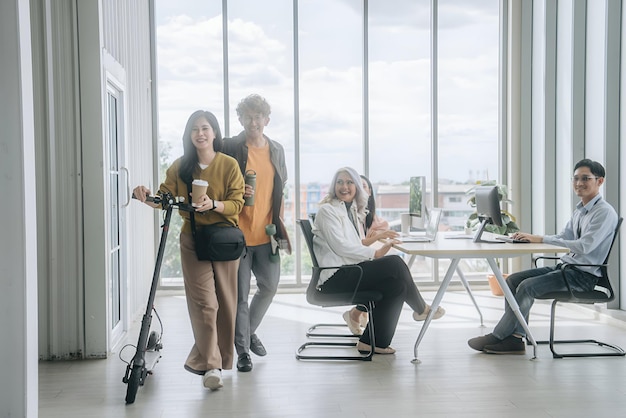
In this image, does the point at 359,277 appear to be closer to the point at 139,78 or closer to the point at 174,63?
the point at 139,78

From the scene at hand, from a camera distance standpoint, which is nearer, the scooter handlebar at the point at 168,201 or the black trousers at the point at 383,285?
the scooter handlebar at the point at 168,201

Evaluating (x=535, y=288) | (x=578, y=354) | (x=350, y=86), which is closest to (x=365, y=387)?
(x=535, y=288)

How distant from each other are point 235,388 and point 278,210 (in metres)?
1.17

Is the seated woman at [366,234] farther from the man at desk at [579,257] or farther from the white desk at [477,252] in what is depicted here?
the man at desk at [579,257]

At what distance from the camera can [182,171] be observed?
3752mm

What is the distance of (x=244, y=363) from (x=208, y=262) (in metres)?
0.81

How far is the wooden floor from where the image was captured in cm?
344

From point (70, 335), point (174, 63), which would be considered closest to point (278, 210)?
point (70, 335)

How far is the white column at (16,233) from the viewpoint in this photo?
2846 mm

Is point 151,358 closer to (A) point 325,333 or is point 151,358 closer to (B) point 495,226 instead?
(A) point 325,333

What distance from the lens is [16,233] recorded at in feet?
9.45

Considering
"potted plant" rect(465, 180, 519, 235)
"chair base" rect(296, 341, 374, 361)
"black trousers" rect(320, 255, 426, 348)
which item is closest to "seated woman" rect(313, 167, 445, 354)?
"black trousers" rect(320, 255, 426, 348)

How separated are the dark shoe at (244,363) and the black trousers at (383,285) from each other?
65 cm

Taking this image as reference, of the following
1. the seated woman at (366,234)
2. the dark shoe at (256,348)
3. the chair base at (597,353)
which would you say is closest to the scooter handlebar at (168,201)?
the dark shoe at (256,348)
